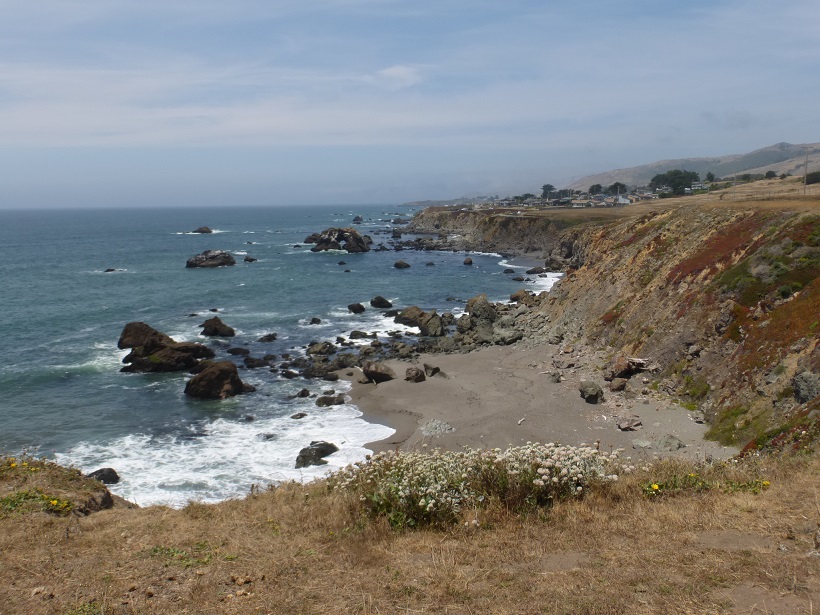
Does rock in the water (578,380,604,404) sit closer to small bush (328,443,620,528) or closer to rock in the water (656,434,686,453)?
rock in the water (656,434,686,453)

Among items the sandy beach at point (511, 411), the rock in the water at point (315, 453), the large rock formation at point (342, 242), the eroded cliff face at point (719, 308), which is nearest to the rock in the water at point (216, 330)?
the sandy beach at point (511, 411)

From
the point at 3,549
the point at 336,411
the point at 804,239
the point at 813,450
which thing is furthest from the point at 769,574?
the point at 804,239

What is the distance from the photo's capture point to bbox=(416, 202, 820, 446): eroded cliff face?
2086cm

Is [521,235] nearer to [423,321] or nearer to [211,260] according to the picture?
[211,260]

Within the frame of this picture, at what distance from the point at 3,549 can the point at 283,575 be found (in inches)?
189

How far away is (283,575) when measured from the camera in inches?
309

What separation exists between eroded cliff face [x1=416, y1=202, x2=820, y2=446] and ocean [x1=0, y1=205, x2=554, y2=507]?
15.0m

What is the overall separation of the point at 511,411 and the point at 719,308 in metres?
12.1

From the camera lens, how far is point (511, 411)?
26859 millimetres

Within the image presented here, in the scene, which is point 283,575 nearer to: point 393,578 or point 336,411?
point 393,578

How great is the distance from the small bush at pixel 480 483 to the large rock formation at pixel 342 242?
342 feet

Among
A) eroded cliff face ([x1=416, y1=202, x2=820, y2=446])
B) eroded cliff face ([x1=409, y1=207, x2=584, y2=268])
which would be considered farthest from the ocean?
eroded cliff face ([x1=416, y1=202, x2=820, y2=446])

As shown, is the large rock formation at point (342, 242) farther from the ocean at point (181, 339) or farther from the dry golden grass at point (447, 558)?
the dry golden grass at point (447, 558)

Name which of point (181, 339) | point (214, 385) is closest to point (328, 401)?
point (214, 385)
